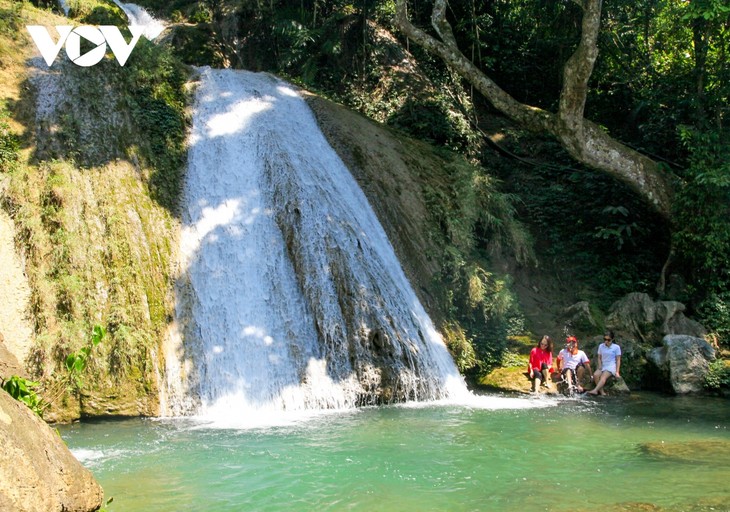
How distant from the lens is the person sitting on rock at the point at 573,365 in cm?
1325

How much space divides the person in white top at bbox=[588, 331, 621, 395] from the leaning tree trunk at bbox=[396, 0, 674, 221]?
15.9 ft

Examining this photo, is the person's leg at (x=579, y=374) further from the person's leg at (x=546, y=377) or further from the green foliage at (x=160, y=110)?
the green foliage at (x=160, y=110)

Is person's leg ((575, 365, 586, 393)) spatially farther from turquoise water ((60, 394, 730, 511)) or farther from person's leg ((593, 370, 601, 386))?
turquoise water ((60, 394, 730, 511))

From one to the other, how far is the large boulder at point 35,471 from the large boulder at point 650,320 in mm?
12450

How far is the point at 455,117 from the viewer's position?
784 inches

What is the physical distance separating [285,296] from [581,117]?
816 centimetres

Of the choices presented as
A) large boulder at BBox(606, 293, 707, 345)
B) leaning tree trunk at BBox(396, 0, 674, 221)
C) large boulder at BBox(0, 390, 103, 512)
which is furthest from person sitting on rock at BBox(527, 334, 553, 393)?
large boulder at BBox(0, 390, 103, 512)

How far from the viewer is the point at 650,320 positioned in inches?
593

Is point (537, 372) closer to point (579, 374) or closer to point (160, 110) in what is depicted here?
point (579, 374)

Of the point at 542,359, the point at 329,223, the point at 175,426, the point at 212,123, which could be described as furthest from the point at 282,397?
the point at 212,123

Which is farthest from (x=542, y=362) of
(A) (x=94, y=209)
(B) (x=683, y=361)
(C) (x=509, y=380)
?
(A) (x=94, y=209)

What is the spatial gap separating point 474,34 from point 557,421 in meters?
14.9

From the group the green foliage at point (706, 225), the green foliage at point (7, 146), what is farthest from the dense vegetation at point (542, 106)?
the green foliage at point (7, 146)

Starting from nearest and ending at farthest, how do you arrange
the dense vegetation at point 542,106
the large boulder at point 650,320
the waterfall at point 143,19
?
the large boulder at point 650,320 → the dense vegetation at point 542,106 → the waterfall at point 143,19
